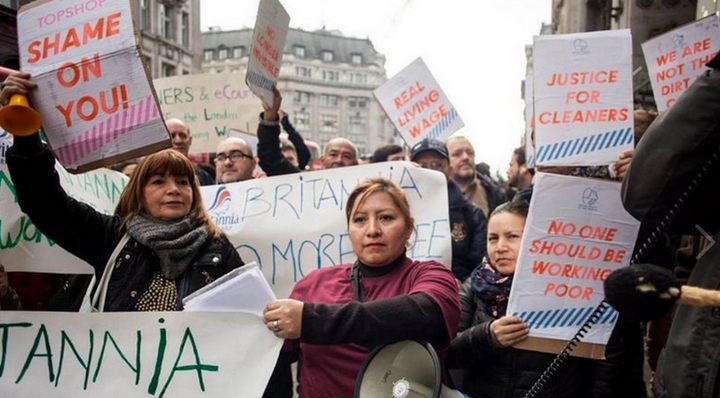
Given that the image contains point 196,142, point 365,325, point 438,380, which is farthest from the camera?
point 196,142

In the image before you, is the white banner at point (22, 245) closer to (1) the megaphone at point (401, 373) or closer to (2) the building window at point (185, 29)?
(1) the megaphone at point (401, 373)

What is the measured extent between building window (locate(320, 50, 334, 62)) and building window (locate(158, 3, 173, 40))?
61910 mm

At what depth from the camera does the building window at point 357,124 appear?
321 feet

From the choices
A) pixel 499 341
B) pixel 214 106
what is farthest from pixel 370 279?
pixel 214 106

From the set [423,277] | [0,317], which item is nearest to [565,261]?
[423,277]

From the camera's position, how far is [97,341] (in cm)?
250

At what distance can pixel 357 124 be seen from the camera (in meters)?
98.3

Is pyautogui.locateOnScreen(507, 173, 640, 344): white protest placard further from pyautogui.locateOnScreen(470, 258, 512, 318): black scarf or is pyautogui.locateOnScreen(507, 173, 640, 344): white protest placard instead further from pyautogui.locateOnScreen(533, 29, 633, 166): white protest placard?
pyautogui.locateOnScreen(533, 29, 633, 166): white protest placard

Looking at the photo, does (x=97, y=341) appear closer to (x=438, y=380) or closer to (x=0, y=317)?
(x=0, y=317)

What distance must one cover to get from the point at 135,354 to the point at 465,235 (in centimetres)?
249

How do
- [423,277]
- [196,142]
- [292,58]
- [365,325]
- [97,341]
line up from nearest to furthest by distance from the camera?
[365,325], [423,277], [97,341], [196,142], [292,58]

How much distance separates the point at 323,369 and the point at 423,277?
1.48ft

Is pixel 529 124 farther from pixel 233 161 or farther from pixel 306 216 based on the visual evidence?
pixel 233 161

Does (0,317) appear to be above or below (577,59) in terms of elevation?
below
